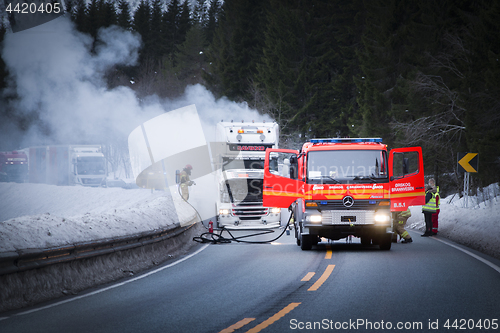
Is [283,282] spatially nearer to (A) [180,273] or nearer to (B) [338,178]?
(A) [180,273]

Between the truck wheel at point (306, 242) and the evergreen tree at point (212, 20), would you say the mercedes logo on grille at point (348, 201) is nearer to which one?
the truck wheel at point (306, 242)

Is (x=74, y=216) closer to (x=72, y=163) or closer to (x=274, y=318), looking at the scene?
(x=274, y=318)

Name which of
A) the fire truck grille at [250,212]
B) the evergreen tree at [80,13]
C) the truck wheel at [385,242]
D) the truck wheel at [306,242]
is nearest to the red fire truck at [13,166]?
the evergreen tree at [80,13]

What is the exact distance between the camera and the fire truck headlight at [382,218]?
13195 millimetres

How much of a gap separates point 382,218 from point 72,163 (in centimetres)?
3598

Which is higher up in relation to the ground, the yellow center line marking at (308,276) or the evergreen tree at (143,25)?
the evergreen tree at (143,25)

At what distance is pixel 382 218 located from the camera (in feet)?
43.3

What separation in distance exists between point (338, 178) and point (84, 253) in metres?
6.63

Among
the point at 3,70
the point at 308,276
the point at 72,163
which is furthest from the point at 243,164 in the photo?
the point at 3,70

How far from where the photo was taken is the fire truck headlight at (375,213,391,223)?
13195 mm

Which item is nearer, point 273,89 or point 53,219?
point 53,219

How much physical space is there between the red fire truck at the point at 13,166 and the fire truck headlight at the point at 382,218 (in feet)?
155

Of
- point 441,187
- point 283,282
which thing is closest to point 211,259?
point 283,282

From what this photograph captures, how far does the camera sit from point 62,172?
4506 cm
